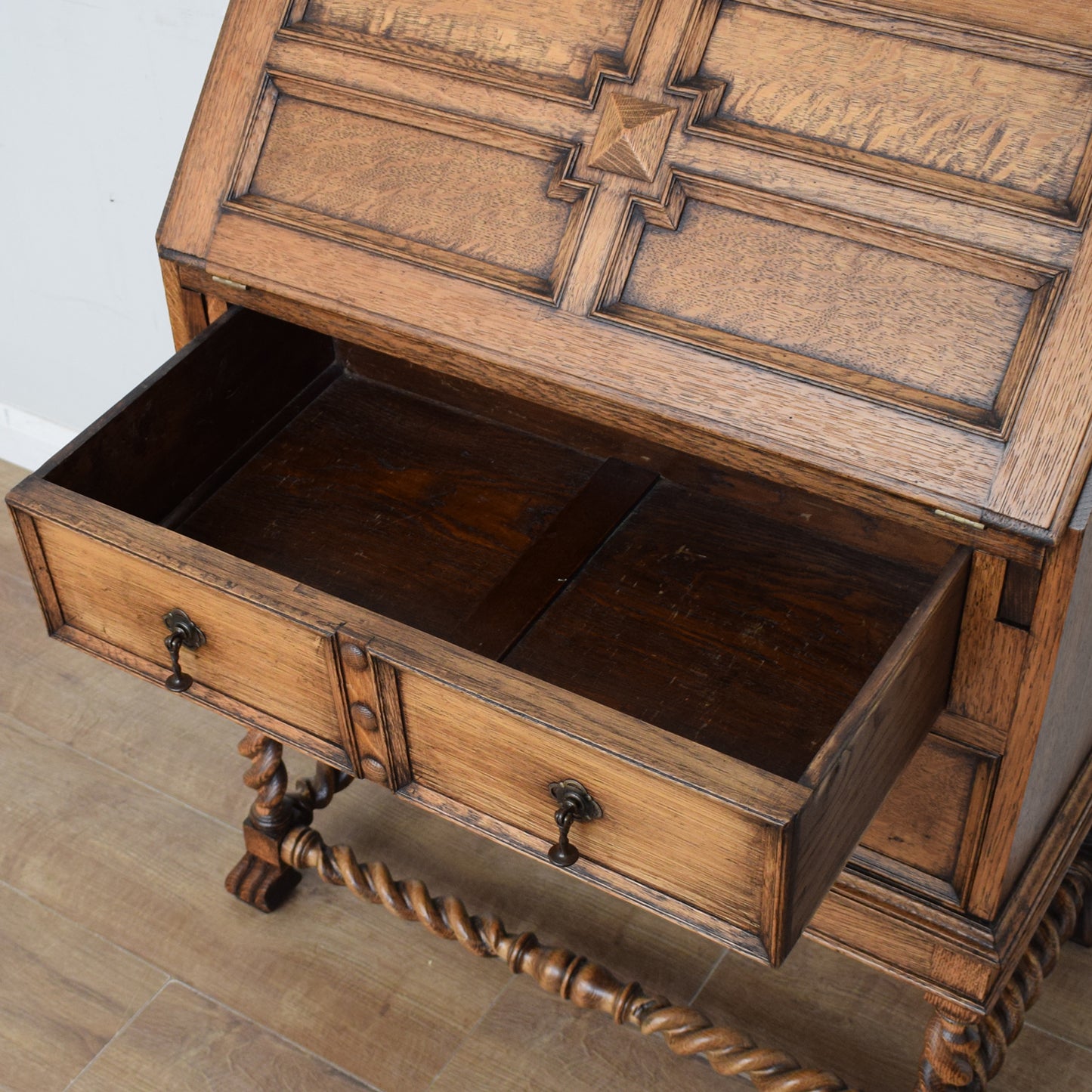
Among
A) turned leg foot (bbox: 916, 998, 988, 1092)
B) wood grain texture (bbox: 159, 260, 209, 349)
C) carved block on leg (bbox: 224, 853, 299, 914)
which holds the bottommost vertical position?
carved block on leg (bbox: 224, 853, 299, 914)

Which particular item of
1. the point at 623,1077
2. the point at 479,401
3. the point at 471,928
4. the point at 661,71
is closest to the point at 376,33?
the point at 661,71

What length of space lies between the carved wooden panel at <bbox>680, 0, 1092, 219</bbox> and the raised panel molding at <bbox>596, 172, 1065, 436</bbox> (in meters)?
0.05

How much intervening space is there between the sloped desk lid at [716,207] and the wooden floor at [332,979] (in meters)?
0.83

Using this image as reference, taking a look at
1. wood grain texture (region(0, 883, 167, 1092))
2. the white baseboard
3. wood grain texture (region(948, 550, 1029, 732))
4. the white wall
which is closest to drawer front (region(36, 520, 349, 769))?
wood grain texture (region(948, 550, 1029, 732))

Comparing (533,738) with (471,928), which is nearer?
(533,738)

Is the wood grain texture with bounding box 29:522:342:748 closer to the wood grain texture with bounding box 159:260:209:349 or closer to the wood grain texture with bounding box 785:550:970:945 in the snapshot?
the wood grain texture with bounding box 159:260:209:349

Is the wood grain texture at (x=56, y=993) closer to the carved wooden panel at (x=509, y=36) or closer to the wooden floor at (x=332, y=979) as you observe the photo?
the wooden floor at (x=332, y=979)

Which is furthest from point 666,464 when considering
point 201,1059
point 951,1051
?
point 201,1059

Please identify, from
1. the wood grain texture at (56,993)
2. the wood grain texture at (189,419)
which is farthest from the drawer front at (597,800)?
the wood grain texture at (56,993)

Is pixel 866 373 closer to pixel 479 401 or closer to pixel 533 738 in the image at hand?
pixel 533 738

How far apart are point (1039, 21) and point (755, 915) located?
24.9 inches

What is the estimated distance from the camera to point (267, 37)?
1.20 m

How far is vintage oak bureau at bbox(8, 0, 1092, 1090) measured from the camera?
945mm

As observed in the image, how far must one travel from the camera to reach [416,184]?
1.13 metres
